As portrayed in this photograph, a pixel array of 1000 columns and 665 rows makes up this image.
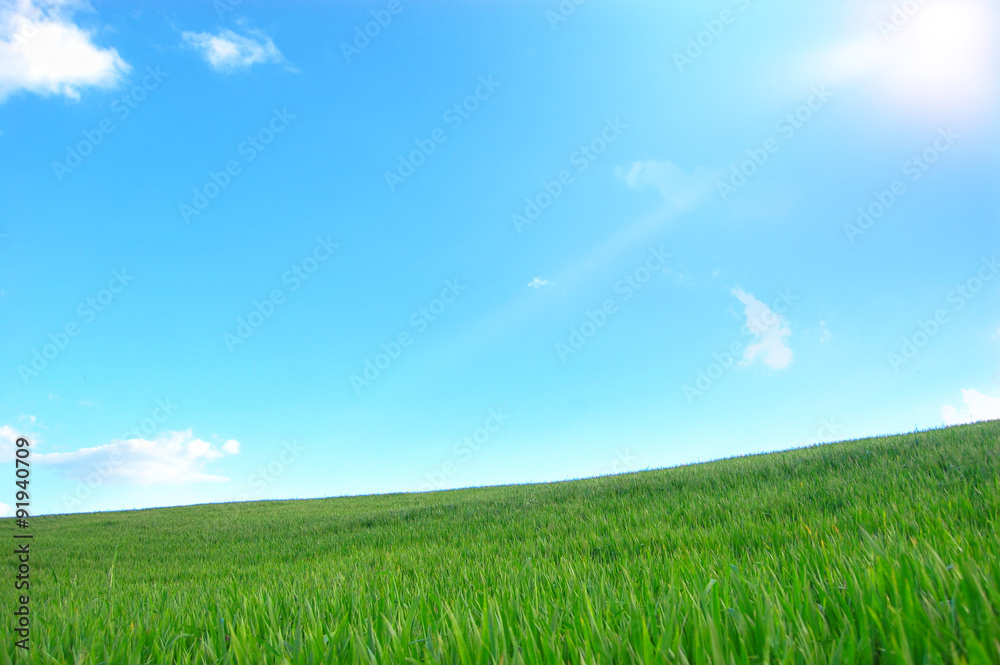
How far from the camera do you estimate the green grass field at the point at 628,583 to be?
5.11 feet

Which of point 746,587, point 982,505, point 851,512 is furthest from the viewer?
point 851,512

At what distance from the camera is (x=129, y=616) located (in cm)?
338

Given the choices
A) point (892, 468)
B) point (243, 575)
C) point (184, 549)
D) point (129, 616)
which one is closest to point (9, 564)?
point (184, 549)

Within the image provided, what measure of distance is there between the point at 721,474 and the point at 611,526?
15.5 ft

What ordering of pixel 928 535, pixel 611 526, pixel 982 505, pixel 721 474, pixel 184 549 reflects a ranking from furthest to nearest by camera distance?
1. pixel 184 549
2. pixel 721 474
3. pixel 611 526
4. pixel 982 505
5. pixel 928 535

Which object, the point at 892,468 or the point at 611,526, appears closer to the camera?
the point at 611,526

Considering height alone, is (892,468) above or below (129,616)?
above

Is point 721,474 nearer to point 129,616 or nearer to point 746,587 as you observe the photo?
point 746,587

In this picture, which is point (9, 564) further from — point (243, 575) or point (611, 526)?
point (611, 526)

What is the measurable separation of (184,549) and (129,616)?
13078mm

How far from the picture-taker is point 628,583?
2.80 m

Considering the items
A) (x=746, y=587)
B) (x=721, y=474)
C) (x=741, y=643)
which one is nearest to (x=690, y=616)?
(x=741, y=643)

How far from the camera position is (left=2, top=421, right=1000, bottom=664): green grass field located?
5.11ft

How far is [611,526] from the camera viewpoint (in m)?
6.77
